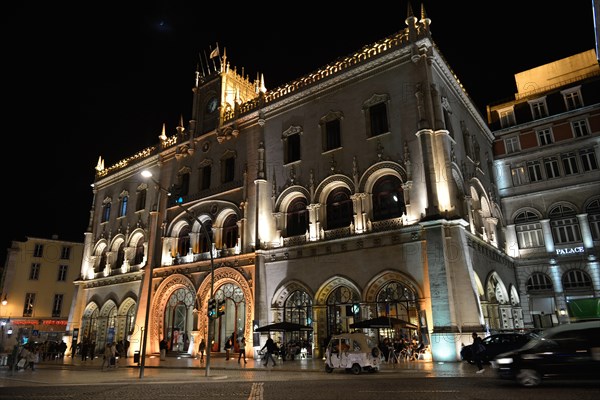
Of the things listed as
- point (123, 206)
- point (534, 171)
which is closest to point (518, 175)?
point (534, 171)

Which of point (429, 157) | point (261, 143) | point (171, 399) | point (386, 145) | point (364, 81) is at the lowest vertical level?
point (171, 399)

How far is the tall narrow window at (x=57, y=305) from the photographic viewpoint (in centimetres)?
4894

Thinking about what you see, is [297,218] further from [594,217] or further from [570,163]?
[570,163]

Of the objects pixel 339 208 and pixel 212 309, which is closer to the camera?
pixel 212 309

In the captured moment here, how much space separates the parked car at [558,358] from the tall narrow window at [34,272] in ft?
168

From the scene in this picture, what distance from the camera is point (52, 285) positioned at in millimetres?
49688

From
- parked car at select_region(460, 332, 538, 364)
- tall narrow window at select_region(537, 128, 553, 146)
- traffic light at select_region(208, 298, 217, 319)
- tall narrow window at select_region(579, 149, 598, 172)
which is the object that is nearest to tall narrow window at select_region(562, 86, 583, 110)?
tall narrow window at select_region(537, 128, 553, 146)

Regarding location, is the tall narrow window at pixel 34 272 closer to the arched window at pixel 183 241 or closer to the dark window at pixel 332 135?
the arched window at pixel 183 241

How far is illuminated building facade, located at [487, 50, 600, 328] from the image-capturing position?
99.8ft

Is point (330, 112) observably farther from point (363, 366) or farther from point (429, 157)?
point (363, 366)

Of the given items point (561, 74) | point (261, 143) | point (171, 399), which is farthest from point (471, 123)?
point (171, 399)

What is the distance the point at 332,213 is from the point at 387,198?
3.68m

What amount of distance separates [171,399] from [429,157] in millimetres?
17320

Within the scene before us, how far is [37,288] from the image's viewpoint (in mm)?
48656
